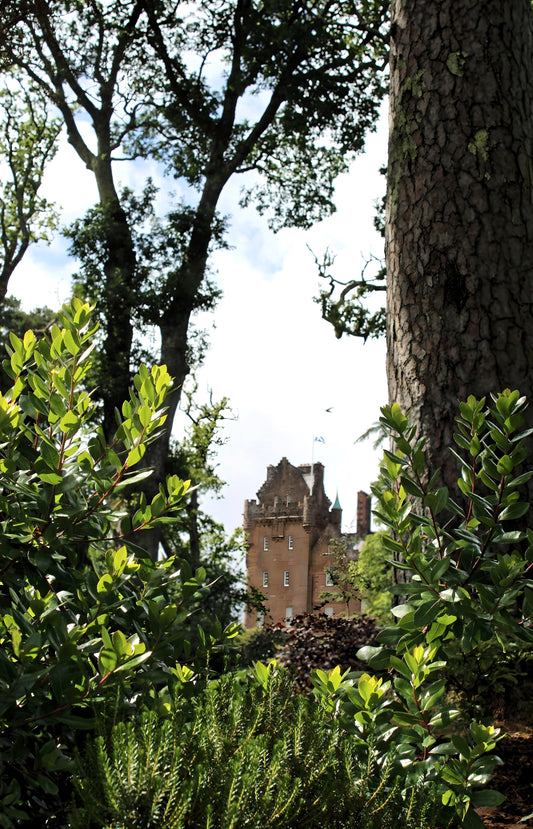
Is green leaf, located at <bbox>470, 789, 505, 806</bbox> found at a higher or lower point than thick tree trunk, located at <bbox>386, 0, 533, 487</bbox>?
lower

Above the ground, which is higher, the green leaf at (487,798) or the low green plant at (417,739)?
the low green plant at (417,739)

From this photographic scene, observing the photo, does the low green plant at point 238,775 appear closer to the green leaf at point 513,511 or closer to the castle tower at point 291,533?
the green leaf at point 513,511

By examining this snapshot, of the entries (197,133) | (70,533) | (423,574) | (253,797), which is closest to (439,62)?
(423,574)

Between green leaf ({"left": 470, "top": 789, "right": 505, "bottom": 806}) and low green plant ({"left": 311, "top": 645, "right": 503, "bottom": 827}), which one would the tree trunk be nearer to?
low green plant ({"left": 311, "top": 645, "right": 503, "bottom": 827})

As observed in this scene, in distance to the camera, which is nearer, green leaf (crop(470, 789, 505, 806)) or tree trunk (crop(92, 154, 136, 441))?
green leaf (crop(470, 789, 505, 806))

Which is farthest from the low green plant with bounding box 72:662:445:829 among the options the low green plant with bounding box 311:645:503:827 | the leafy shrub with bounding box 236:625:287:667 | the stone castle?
the stone castle

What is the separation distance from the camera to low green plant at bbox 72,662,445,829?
4.26ft

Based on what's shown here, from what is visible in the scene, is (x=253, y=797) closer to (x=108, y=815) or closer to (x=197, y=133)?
(x=108, y=815)

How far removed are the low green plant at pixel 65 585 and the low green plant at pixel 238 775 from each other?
0.13 meters

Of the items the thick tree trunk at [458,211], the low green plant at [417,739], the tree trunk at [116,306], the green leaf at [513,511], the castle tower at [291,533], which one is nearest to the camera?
the low green plant at [417,739]

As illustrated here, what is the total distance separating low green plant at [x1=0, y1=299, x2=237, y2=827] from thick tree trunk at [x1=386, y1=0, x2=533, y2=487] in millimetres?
1702

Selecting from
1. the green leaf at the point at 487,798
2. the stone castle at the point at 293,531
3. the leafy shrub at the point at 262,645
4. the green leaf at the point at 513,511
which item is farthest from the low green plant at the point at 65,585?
the stone castle at the point at 293,531

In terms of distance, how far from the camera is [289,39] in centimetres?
1485

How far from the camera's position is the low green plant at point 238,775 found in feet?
4.26
